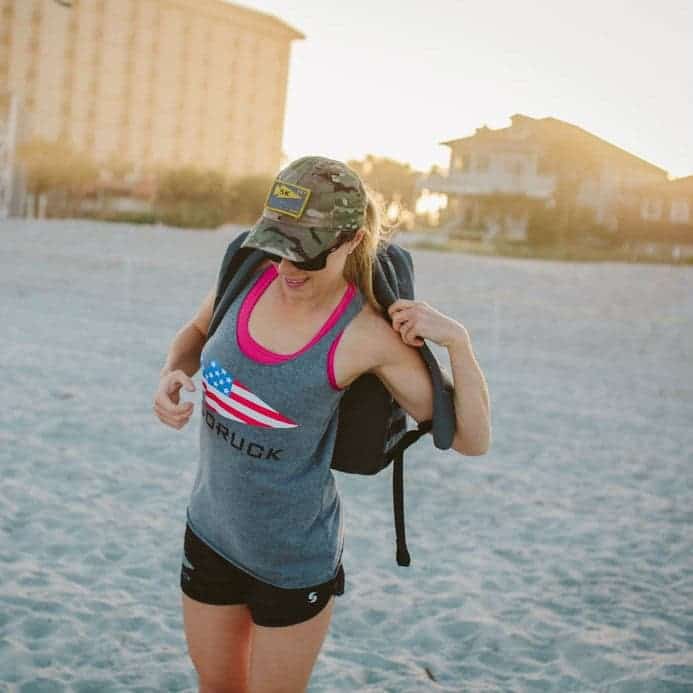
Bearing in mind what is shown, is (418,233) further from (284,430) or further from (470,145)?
(284,430)

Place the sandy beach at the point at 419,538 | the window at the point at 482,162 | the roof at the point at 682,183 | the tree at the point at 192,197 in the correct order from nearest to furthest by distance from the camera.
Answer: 1. the sandy beach at the point at 419,538
2. the roof at the point at 682,183
3. the tree at the point at 192,197
4. the window at the point at 482,162

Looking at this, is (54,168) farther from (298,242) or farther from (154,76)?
(298,242)

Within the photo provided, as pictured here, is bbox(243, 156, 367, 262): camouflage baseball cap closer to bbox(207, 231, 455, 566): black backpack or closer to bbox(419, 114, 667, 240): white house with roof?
bbox(207, 231, 455, 566): black backpack

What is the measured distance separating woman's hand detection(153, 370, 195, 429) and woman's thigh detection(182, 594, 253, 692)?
1.24 ft

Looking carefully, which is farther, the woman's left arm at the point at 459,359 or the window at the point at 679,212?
the window at the point at 679,212

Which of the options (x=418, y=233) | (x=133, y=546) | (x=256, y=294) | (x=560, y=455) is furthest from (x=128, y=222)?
(x=256, y=294)

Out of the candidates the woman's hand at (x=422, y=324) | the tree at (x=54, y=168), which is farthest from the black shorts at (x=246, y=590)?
the tree at (x=54, y=168)

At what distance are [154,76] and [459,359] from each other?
1158 inches

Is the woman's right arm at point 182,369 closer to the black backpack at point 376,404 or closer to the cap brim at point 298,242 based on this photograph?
the black backpack at point 376,404

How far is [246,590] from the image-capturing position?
1906 millimetres

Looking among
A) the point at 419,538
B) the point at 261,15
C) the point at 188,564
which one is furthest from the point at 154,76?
the point at 188,564

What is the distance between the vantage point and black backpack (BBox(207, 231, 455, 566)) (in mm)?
1784

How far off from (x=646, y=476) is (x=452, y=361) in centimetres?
481

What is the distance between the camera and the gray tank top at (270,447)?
175cm
